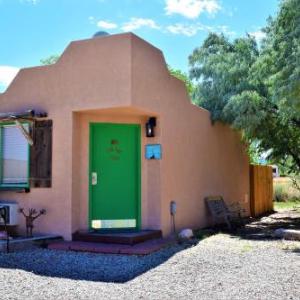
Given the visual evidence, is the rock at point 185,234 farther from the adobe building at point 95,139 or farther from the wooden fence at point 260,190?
the wooden fence at point 260,190

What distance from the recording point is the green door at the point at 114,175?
9.26 metres

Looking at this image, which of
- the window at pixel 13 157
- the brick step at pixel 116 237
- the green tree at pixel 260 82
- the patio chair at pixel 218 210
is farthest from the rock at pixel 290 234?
the window at pixel 13 157

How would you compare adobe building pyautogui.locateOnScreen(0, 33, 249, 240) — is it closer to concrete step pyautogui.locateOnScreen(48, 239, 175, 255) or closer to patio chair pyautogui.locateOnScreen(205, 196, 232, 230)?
concrete step pyautogui.locateOnScreen(48, 239, 175, 255)

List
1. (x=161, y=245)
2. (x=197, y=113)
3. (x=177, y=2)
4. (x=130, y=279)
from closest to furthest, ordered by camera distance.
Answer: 1. (x=130, y=279)
2. (x=161, y=245)
3. (x=197, y=113)
4. (x=177, y=2)

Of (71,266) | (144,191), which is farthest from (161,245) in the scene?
(71,266)

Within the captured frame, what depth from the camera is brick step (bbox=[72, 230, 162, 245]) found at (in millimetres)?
8391

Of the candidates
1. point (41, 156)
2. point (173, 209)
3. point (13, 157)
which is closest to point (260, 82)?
point (173, 209)

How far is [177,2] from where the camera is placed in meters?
12.5

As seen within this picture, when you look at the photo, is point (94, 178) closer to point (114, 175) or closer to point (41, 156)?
point (114, 175)

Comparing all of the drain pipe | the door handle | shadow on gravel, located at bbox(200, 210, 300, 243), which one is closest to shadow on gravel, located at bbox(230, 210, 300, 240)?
shadow on gravel, located at bbox(200, 210, 300, 243)

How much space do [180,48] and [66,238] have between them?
30.0 ft

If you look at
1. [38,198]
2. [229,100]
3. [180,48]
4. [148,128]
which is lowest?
[38,198]

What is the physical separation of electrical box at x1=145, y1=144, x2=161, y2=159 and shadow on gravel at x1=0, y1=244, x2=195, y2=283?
2.03m

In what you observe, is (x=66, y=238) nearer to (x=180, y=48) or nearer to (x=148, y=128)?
(x=148, y=128)
